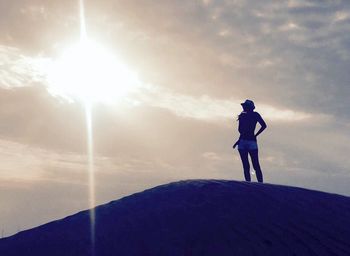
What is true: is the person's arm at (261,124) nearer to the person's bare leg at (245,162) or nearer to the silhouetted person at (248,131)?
the silhouetted person at (248,131)

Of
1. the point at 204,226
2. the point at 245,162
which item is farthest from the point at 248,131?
the point at 204,226

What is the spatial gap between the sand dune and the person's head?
9.25 ft

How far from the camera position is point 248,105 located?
620 inches

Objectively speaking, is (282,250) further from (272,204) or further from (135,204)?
(135,204)

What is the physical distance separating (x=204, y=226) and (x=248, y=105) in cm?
525

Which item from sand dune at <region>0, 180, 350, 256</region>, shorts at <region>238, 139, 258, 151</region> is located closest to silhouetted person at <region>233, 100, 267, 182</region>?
shorts at <region>238, 139, 258, 151</region>

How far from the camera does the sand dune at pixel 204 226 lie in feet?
36.0

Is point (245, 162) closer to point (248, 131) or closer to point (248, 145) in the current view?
point (248, 145)

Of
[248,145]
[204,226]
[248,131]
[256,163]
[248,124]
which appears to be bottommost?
[204,226]

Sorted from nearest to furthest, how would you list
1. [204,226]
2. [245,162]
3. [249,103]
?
[204,226] < [249,103] < [245,162]

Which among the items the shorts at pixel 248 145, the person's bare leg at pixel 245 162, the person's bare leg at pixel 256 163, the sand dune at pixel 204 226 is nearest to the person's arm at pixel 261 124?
the shorts at pixel 248 145

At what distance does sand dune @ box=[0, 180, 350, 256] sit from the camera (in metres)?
11.0

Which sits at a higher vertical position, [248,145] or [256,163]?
[248,145]

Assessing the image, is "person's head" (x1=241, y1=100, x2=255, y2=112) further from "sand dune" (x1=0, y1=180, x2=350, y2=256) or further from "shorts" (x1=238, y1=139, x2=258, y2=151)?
"sand dune" (x1=0, y1=180, x2=350, y2=256)
